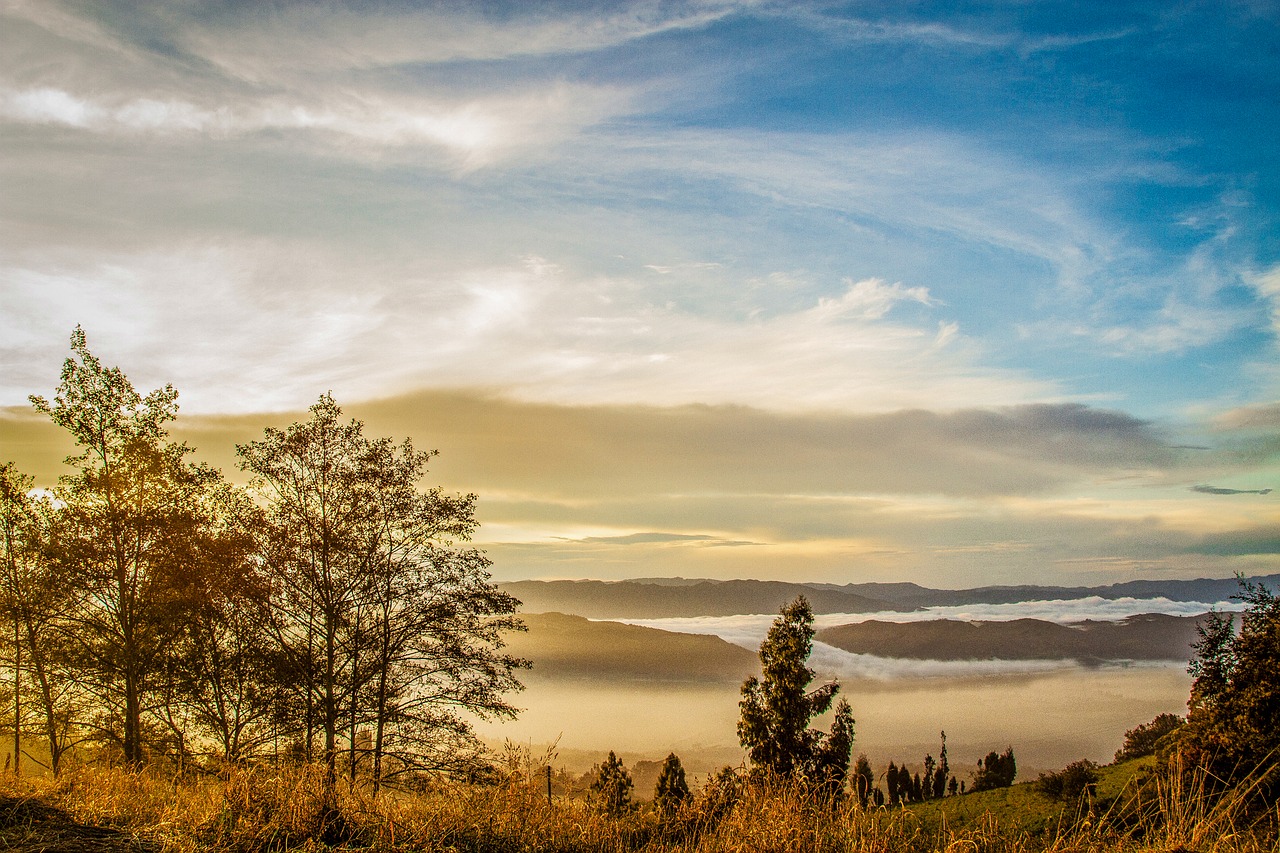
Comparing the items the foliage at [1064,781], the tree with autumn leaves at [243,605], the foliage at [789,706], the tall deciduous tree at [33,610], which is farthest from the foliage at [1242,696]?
the tall deciduous tree at [33,610]

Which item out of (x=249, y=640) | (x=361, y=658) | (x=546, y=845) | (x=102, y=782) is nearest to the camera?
(x=546, y=845)

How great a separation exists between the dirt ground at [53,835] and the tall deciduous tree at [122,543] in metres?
14.3

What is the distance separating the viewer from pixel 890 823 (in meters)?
7.49

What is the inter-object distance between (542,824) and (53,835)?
453 centimetres

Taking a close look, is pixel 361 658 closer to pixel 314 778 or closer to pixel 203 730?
pixel 203 730

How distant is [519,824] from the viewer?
7.87 m

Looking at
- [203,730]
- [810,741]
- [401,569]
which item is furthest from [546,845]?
[810,741]

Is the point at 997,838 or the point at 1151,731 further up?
the point at 997,838

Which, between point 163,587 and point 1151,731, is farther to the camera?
point 1151,731

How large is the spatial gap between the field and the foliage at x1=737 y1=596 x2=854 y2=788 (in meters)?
41.5

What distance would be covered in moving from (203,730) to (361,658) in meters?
4.68

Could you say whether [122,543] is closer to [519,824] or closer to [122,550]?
[122,550]

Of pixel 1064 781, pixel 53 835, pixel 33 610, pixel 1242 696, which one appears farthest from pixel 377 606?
pixel 1064 781

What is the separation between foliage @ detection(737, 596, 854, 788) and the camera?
1850 inches
